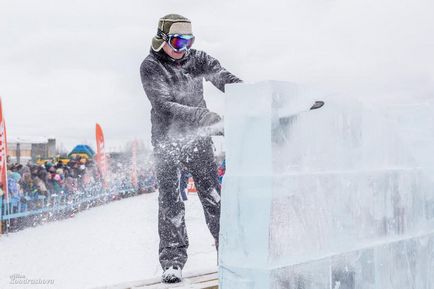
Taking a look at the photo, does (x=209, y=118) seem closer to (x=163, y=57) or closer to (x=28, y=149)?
(x=163, y=57)

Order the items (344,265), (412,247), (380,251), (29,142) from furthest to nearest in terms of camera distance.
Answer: (29,142), (412,247), (380,251), (344,265)

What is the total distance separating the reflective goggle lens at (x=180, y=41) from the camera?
3.00 m

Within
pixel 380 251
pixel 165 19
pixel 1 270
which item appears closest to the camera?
pixel 380 251

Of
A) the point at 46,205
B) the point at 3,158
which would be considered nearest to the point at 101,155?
the point at 46,205

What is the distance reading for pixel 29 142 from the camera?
3027 centimetres

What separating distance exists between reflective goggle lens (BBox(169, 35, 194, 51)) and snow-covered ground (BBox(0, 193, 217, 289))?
1.87 metres

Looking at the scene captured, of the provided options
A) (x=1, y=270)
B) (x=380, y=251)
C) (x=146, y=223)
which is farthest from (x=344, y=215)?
(x=146, y=223)

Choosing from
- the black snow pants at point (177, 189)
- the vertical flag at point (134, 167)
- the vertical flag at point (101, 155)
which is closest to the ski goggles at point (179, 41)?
the black snow pants at point (177, 189)

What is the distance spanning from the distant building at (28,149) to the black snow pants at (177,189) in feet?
92.6

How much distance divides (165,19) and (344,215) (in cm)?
153

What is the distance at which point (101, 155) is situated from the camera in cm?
1870

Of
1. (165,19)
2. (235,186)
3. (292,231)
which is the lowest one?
(292,231)

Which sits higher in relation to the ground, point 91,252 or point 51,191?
point 51,191

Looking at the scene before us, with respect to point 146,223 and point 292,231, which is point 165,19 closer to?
point 292,231
